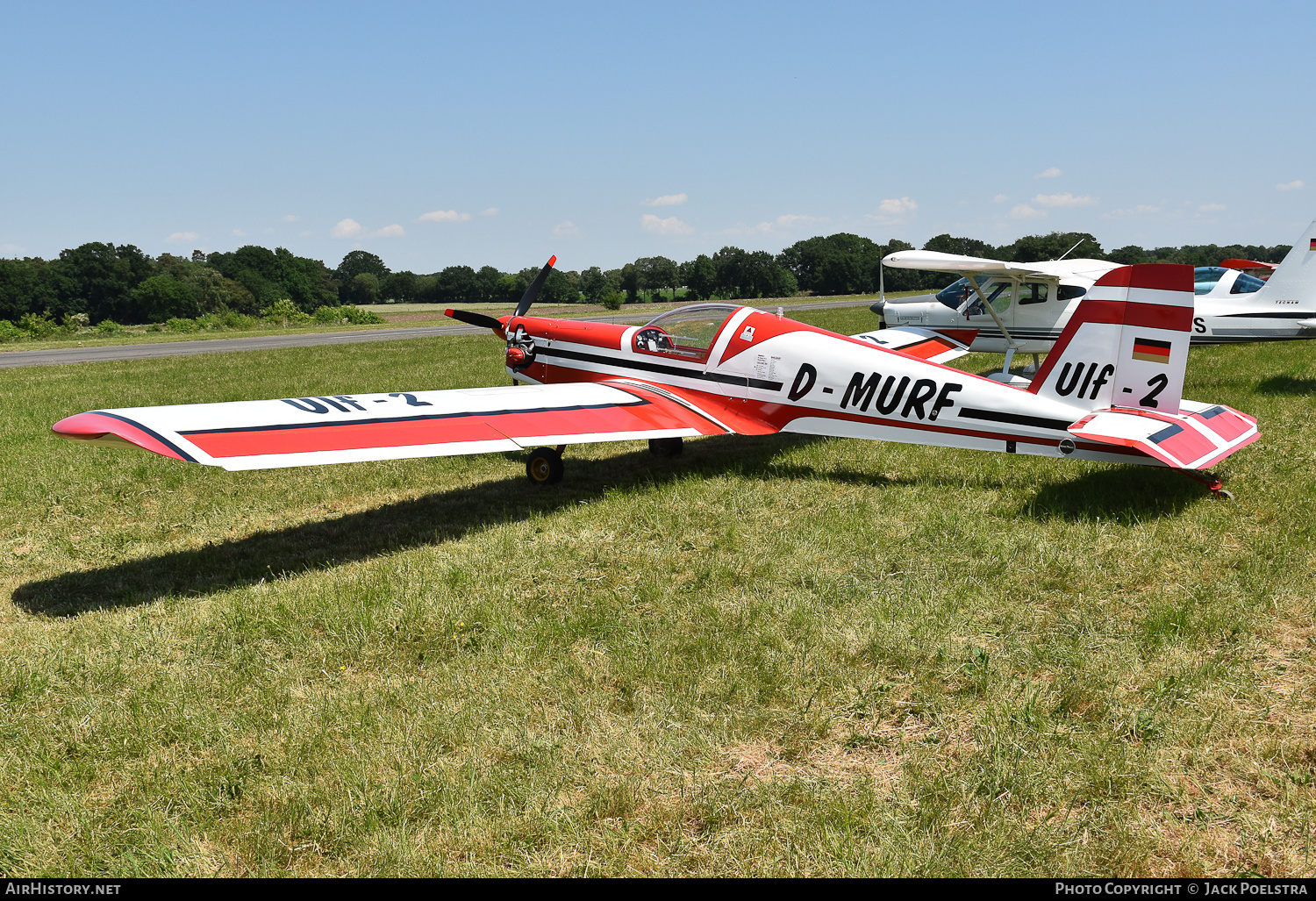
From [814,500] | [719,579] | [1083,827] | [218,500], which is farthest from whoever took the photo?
[218,500]

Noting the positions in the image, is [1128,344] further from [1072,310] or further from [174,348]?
[174,348]

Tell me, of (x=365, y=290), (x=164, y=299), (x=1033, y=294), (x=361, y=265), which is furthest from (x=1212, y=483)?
(x=361, y=265)

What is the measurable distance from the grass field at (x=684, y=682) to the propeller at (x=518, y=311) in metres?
4.11

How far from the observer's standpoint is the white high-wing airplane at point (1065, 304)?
470 inches

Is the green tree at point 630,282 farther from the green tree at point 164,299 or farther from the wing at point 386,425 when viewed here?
the wing at point 386,425

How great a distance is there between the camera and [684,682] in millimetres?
3949

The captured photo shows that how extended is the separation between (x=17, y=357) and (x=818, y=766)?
36.9 m

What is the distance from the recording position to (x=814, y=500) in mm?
7203

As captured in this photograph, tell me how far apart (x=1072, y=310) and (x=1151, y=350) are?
650cm

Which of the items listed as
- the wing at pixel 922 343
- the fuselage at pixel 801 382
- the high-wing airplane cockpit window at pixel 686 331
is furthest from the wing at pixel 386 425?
the wing at pixel 922 343

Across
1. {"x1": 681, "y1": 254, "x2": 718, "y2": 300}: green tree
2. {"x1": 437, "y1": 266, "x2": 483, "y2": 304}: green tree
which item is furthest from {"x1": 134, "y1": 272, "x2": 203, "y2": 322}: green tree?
{"x1": 681, "y1": 254, "x2": 718, "y2": 300}: green tree
